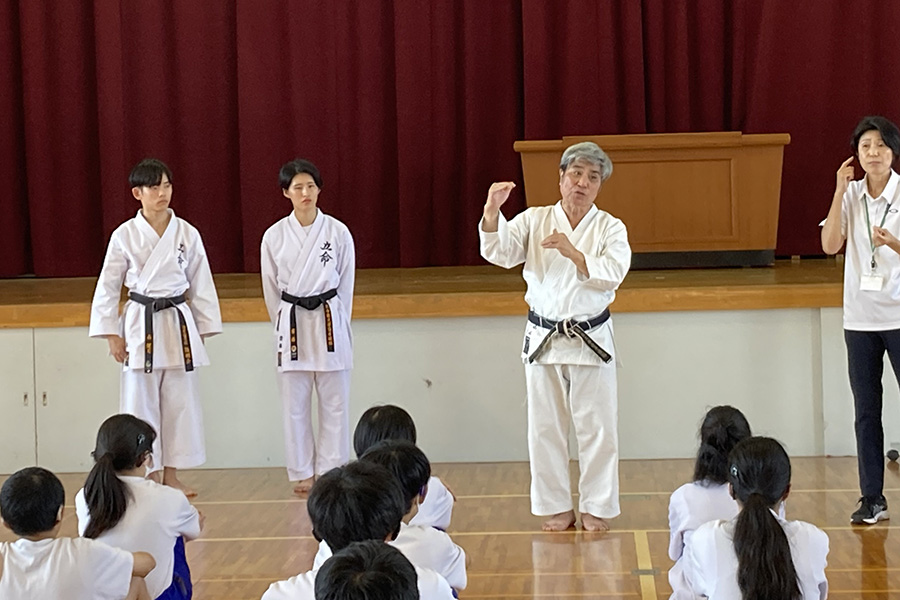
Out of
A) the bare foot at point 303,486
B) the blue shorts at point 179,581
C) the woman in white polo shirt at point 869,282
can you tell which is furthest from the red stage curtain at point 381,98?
the blue shorts at point 179,581

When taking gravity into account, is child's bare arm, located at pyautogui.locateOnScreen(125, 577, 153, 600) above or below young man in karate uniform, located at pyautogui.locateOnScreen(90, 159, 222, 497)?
below

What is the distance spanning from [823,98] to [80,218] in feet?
16.2

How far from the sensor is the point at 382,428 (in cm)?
328

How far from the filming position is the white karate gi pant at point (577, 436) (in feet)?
14.6

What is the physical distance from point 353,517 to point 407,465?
527mm

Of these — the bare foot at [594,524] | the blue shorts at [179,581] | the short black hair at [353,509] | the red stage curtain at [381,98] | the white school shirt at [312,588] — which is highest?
the red stage curtain at [381,98]

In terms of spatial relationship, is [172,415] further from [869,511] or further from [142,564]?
[869,511]

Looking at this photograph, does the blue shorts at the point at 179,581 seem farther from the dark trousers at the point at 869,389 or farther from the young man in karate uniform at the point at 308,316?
the dark trousers at the point at 869,389

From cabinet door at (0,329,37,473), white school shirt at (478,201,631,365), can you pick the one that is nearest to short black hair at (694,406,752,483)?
white school shirt at (478,201,631,365)

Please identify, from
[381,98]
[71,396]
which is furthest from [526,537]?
[381,98]

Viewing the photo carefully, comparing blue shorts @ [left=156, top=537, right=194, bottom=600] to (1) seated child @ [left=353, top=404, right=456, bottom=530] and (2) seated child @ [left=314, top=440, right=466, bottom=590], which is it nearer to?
(1) seated child @ [left=353, top=404, right=456, bottom=530]

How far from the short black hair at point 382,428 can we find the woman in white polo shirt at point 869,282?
182cm

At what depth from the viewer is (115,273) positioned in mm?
5070

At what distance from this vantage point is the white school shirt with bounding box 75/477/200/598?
2.96 metres
